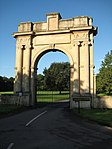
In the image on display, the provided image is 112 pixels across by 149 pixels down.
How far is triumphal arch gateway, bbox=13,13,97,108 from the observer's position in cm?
2336

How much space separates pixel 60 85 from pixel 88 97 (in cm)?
4230

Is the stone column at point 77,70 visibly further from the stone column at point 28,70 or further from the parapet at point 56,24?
the stone column at point 28,70

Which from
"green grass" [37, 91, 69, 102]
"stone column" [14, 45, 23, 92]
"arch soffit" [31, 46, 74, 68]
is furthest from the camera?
"green grass" [37, 91, 69, 102]

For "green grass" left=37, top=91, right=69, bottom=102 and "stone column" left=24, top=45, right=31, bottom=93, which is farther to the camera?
"green grass" left=37, top=91, right=69, bottom=102

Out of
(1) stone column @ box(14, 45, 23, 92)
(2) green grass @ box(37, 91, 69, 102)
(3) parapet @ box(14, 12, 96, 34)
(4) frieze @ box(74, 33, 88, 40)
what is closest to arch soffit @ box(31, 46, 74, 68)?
(1) stone column @ box(14, 45, 23, 92)

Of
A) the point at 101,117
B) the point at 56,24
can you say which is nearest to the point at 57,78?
the point at 56,24

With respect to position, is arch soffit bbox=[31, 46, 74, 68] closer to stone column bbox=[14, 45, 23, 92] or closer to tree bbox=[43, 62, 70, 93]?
stone column bbox=[14, 45, 23, 92]

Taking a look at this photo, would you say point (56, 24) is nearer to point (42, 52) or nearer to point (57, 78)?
point (42, 52)

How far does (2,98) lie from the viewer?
1021 inches

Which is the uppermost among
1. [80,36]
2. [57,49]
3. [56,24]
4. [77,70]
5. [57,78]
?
[56,24]

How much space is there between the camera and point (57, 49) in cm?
2502

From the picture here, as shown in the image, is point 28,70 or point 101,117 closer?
point 101,117

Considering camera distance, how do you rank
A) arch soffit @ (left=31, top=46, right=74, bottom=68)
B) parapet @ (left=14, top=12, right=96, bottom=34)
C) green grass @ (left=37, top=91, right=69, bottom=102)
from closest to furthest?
parapet @ (left=14, top=12, right=96, bottom=34) < arch soffit @ (left=31, top=46, right=74, bottom=68) < green grass @ (left=37, top=91, right=69, bottom=102)

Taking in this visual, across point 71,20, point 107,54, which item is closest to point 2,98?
point 71,20
